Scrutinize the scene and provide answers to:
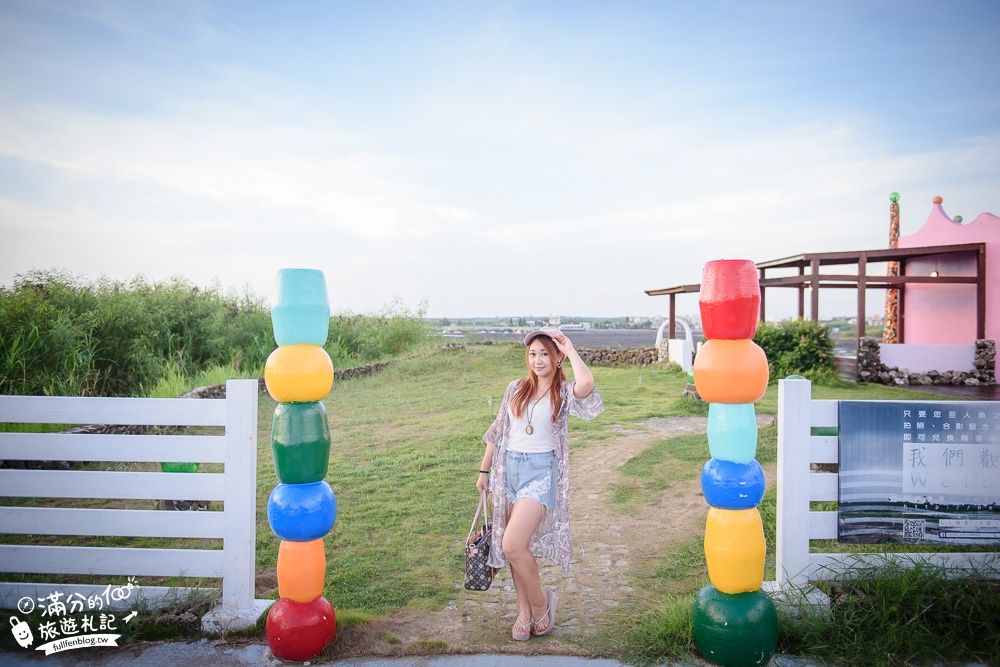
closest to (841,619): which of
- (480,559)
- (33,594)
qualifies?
(480,559)

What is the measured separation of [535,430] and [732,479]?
3.41ft

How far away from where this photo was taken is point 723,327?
3.41 metres

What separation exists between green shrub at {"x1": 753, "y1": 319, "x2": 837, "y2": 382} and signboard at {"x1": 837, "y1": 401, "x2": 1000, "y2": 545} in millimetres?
10912

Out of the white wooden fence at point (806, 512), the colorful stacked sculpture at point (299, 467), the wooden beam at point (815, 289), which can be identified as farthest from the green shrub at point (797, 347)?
the colorful stacked sculpture at point (299, 467)

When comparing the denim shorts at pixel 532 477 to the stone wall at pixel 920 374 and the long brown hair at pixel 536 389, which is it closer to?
the long brown hair at pixel 536 389

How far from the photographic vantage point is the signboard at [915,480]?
3781 millimetres

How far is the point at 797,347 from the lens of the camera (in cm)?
1474

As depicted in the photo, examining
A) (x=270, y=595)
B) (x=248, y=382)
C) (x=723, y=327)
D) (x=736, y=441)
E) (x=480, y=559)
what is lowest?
(x=270, y=595)

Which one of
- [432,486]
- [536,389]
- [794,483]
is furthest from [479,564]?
[432,486]

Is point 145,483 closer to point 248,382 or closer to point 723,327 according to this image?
point 248,382

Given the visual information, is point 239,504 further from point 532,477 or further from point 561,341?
point 561,341

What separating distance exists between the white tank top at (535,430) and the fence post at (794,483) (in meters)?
1.31

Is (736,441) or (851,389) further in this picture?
(851,389)

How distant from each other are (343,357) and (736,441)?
55.0 feet
